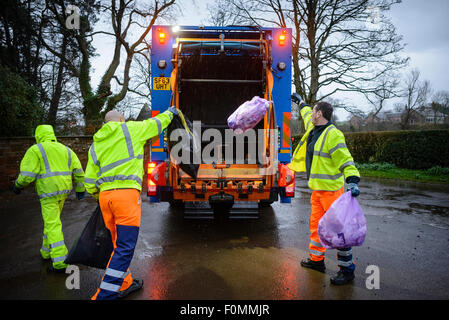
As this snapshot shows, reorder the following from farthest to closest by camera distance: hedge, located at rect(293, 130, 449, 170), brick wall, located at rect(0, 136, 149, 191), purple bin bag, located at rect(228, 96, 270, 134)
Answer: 1. hedge, located at rect(293, 130, 449, 170)
2. brick wall, located at rect(0, 136, 149, 191)
3. purple bin bag, located at rect(228, 96, 270, 134)

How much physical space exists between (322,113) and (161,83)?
228cm

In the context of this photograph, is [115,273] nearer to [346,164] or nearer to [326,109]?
[346,164]

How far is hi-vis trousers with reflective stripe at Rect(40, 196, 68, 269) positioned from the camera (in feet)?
9.37

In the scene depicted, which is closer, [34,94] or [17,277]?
[17,277]

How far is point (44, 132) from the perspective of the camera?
3.12 meters

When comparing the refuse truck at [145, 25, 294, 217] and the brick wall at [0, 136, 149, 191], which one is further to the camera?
the brick wall at [0, 136, 149, 191]

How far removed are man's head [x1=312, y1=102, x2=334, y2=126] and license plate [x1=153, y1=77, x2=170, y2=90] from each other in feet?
6.95

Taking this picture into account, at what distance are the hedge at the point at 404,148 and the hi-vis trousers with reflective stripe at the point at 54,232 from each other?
11.2 metres

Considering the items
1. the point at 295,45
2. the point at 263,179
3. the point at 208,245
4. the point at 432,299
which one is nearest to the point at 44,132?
the point at 208,245

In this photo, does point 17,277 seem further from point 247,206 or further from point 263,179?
point 263,179

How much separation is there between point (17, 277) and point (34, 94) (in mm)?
7650

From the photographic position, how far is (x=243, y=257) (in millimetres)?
3166

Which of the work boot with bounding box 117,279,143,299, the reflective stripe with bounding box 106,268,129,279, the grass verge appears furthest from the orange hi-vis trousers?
the grass verge

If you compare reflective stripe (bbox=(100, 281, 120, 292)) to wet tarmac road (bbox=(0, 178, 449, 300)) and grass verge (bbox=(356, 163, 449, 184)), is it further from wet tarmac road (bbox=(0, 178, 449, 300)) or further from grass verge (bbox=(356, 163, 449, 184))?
grass verge (bbox=(356, 163, 449, 184))
